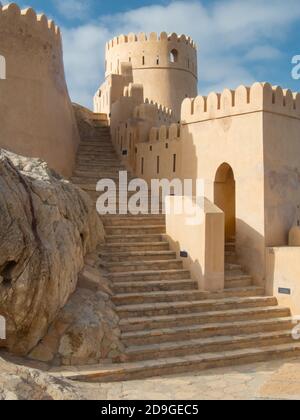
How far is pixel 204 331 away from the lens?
333 inches

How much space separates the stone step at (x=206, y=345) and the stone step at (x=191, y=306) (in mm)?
715

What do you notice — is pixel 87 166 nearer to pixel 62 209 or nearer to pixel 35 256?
pixel 62 209

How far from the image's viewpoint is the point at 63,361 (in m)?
7.00

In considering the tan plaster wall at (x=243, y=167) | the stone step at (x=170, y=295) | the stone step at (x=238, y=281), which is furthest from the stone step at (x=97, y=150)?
the stone step at (x=170, y=295)

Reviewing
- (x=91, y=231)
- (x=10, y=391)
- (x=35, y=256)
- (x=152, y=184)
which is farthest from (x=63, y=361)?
(x=152, y=184)

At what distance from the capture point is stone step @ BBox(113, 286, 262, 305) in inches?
340

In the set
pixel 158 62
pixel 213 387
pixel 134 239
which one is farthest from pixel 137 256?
pixel 158 62

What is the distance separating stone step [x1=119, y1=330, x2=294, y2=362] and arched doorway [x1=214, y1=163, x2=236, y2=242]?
3.80m

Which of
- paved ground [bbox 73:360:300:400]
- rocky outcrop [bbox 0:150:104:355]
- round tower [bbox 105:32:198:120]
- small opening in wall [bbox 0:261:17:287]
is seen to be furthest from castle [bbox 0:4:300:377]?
round tower [bbox 105:32:198:120]

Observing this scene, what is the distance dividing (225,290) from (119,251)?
2.40 m

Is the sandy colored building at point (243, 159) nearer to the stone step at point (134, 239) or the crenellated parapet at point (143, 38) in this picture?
the stone step at point (134, 239)

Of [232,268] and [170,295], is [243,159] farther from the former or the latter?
[170,295]

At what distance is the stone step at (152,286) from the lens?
350 inches

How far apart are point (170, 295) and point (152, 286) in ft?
1.34
